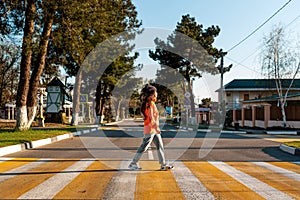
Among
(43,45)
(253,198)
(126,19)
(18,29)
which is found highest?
(126,19)

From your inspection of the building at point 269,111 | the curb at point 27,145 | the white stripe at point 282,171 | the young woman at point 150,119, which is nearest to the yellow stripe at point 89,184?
the young woman at point 150,119

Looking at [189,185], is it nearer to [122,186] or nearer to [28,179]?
[122,186]

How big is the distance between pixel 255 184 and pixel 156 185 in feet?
5.54

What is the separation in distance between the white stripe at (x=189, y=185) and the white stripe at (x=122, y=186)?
79 centimetres

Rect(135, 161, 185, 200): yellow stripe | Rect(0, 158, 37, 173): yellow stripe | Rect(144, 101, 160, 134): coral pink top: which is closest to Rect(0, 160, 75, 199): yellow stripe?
Rect(0, 158, 37, 173): yellow stripe

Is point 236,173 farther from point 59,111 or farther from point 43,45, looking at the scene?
point 59,111

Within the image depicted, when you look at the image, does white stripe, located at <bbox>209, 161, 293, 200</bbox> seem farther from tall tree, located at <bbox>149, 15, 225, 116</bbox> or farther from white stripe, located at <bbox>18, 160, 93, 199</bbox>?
tall tree, located at <bbox>149, 15, 225, 116</bbox>

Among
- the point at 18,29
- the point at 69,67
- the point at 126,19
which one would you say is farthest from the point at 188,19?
Answer: the point at 18,29

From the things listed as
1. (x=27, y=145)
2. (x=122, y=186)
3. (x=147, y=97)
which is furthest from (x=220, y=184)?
(x=27, y=145)

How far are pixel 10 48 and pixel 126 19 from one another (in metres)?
12.9

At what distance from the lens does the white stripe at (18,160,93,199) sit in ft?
17.3

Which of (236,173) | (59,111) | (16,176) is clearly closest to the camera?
(16,176)

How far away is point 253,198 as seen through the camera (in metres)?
5.21

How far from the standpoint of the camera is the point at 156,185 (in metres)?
6.05
